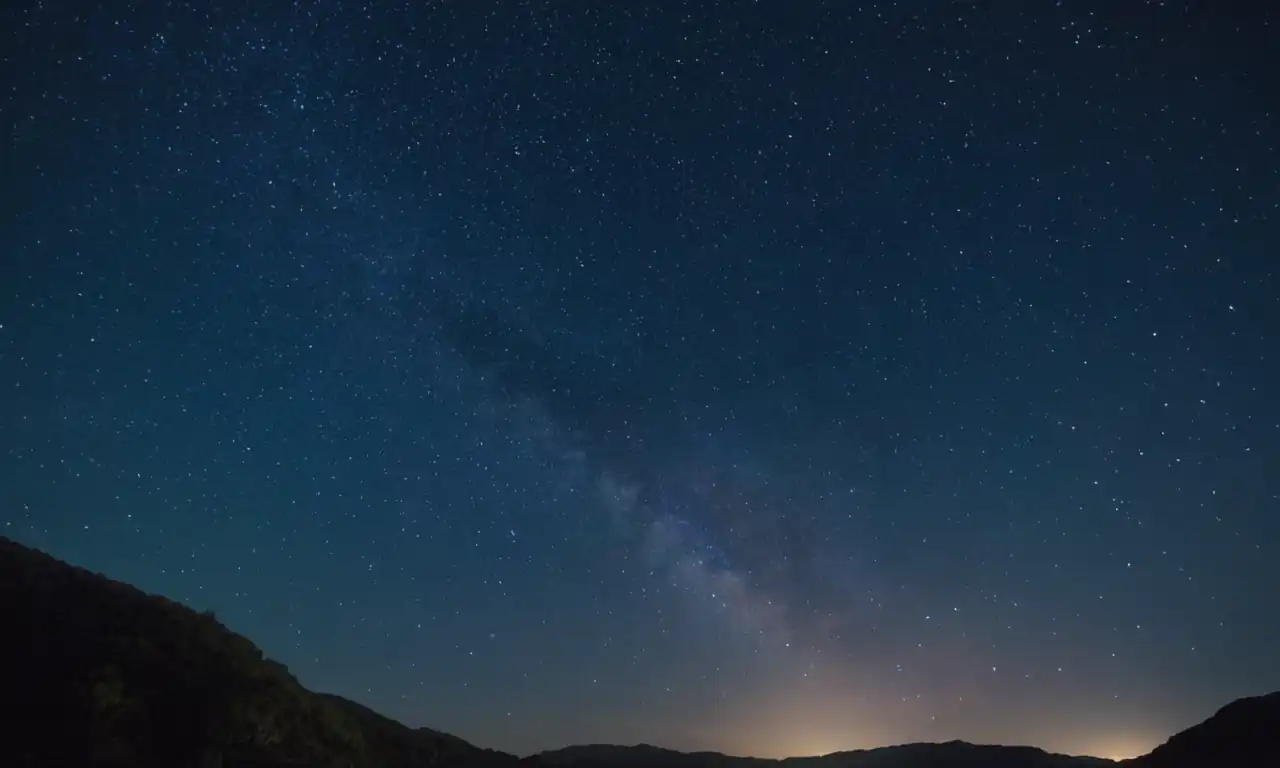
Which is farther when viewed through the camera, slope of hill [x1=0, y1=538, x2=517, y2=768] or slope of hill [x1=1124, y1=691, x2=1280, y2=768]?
slope of hill [x1=1124, y1=691, x2=1280, y2=768]

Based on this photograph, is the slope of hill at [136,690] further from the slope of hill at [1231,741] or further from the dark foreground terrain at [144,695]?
the slope of hill at [1231,741]

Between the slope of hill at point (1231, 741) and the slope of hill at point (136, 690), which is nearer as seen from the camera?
the slope of hill at point (136, 690)

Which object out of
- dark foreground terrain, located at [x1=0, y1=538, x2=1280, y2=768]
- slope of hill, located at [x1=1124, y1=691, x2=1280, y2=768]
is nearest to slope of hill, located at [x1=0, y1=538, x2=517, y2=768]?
dark foreground terrain, located at [x1=0, y1=538, x2=1280, y2=768]

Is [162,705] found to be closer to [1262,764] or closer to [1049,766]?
[1262,764]

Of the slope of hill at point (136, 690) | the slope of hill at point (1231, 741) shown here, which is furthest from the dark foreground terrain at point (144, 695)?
the slope of hill at point (1231, 741)

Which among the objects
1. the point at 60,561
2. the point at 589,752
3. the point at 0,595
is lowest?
the point at 589,752

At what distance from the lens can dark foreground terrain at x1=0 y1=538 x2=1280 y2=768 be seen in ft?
51.8

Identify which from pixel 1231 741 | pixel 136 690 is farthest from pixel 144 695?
pixel 1231 741

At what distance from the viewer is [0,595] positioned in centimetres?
2020

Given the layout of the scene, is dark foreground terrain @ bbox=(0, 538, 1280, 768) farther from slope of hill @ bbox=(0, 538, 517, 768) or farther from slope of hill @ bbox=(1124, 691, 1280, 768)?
slope of hill @ bbox=(1124, 691, 1280, 768)

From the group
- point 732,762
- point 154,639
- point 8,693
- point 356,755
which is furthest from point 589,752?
point 8,693

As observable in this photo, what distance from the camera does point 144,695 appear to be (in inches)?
693

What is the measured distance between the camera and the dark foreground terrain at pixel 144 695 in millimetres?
15773

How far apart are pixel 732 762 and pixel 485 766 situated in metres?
40.7
